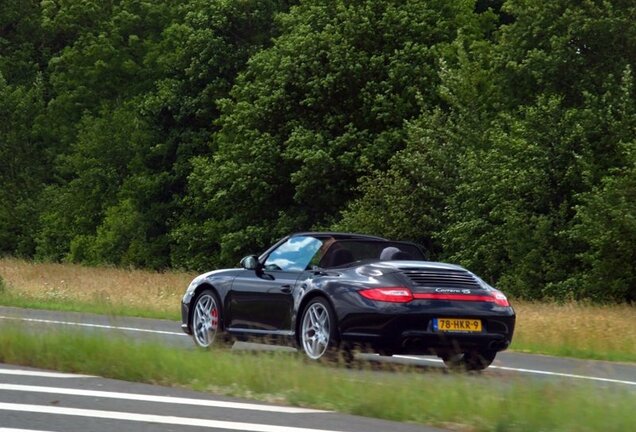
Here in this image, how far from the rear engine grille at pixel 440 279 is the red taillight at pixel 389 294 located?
0.56 feet

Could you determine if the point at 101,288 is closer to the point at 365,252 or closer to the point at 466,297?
the point at 365,252

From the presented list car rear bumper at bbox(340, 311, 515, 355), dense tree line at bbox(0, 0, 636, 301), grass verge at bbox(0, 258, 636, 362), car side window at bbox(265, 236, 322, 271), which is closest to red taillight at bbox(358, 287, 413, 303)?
car rear bumper at bbox(340, 311, 515, 355)

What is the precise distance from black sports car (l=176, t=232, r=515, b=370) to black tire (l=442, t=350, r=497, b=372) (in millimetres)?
10

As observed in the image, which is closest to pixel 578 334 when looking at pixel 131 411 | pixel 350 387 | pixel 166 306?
pixel 166 306

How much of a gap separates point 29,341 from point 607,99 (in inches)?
1164

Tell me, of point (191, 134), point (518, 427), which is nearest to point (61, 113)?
point (191, 134)

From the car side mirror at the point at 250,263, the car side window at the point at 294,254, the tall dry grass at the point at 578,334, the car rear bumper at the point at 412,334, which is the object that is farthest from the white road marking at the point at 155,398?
the tall dry grass at the point at 578,334

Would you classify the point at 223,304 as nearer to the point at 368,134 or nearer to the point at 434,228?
the point at 434,228

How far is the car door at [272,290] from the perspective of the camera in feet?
51.5

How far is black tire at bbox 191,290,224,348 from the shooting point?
16.6 meters

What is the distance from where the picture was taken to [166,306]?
27.5 meters

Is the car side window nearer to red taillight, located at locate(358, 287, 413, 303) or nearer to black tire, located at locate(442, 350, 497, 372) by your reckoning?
red taillight, located at locate(358, 287, 413, 303)

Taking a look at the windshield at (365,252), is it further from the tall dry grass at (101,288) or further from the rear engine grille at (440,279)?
the tall dry grass at (101,288)

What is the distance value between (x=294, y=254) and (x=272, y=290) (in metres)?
0.47
